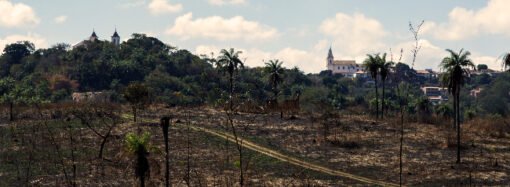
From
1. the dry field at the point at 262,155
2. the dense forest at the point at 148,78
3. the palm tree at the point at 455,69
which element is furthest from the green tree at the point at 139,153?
the dense forest at the point at 148,78

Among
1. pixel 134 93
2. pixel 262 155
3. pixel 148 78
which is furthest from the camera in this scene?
pixel 148 78

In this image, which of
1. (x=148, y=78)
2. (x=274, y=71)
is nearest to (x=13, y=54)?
(x=148, y=78)

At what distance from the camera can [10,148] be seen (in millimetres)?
56625

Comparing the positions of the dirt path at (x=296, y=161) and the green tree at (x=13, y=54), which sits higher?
the green tree at (x=13, y=54)

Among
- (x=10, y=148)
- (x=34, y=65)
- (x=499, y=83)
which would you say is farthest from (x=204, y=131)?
(x=499, y=83)

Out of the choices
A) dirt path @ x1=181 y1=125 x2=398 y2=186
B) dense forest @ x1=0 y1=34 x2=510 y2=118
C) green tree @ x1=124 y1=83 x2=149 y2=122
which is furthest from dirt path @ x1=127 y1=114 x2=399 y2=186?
dense forest @ x1=0 y1=34 x2=510 y2=118

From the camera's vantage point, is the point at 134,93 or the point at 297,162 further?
the point at 134,93

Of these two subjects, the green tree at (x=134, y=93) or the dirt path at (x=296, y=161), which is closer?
the dirt path at (x=296, y=161)

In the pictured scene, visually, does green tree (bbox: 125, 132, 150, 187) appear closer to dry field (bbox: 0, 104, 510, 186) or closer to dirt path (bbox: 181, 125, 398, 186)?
dry field (bbox: 0, 104, 510, 186)

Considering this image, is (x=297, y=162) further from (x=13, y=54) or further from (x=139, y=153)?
(x=13, y=54)

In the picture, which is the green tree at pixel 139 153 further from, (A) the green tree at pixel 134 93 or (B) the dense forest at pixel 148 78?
(B) the dense forest at pixel 148 78

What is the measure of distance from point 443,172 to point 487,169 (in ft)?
16.0

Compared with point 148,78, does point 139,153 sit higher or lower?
lower

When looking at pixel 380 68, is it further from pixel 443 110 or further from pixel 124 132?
pixel 124 132
